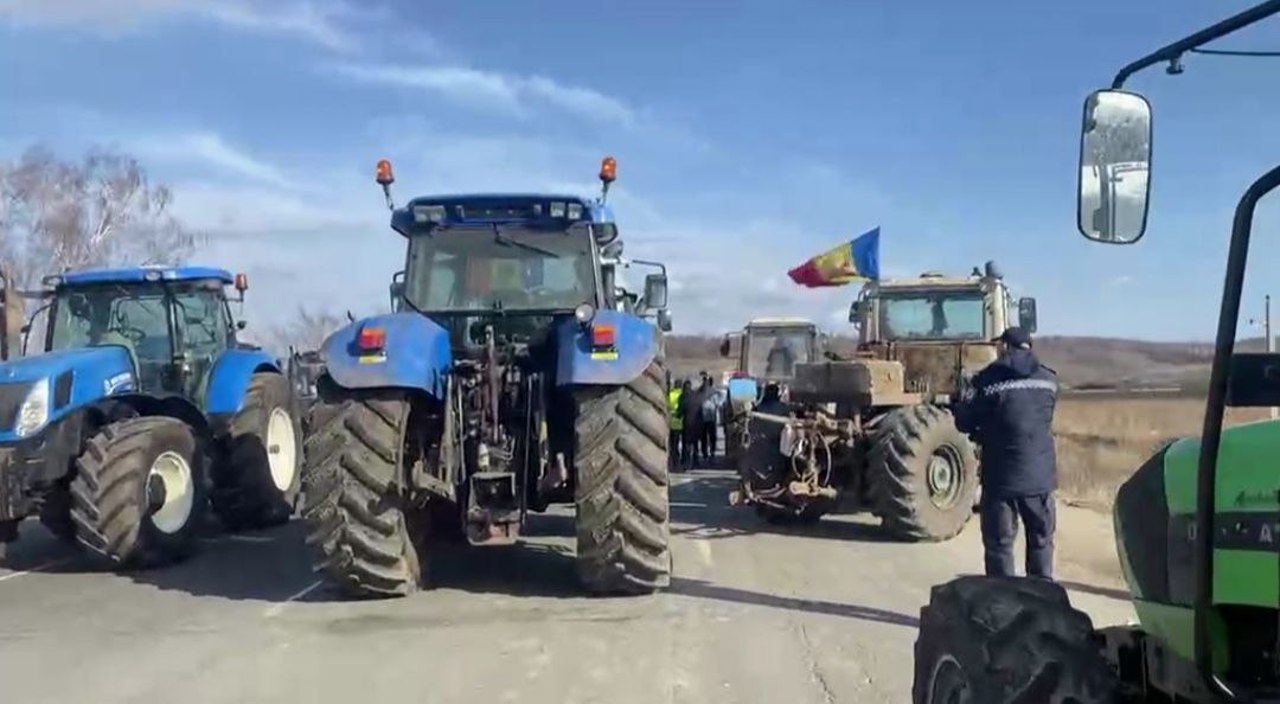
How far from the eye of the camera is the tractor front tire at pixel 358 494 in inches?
307

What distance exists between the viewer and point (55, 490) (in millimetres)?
9812

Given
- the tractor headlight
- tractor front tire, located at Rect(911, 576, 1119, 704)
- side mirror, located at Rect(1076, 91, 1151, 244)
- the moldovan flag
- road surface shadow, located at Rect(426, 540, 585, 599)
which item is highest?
the moldovan flag

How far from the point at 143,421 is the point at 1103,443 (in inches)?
633

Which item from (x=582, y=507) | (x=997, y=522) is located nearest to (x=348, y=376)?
(x=582, y=507)

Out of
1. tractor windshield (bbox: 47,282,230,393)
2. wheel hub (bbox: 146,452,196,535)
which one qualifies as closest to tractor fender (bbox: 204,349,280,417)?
tractor windshield (bbox: 47,282,230,393)

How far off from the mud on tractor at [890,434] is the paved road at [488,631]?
20.5 inches

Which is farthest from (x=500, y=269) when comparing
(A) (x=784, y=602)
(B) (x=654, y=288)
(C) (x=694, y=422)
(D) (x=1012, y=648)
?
(C) (x=694, y=422)

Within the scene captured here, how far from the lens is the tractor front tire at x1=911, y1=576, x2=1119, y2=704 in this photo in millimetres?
3121

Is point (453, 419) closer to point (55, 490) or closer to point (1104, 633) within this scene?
point (55, 490)

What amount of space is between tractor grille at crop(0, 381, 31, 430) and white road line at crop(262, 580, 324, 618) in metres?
2.65

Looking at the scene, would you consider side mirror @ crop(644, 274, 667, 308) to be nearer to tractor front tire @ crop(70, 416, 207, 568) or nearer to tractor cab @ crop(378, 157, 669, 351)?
tractor cab @ crop(378, 157, 669, 351)

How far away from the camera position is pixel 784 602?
8.11m

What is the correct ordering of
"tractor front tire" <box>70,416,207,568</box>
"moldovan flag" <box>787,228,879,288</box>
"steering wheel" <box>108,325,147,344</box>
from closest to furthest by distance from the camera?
1. "tractor front tire" <box>70,416,207,568</box>
2. "steering wheel" <box>108,325,147,344</box>
3. "moldovan flag" <box>787,228,879,288</box>

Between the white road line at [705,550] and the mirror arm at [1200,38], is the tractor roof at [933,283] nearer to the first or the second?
the white road line at [705,550]
